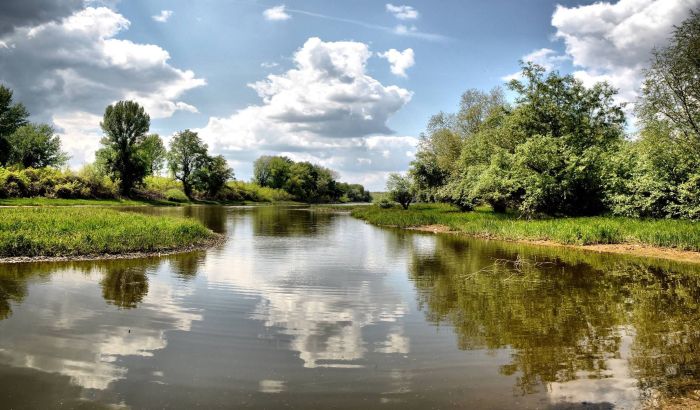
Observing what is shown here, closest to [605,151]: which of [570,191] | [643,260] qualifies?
[570,191]

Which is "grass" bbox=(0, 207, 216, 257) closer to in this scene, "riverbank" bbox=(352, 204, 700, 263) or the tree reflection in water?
the tree reflection in water

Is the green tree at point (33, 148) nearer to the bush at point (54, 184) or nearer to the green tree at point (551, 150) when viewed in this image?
the bush at point (54, 184)

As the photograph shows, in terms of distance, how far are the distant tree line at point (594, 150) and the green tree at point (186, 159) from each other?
232 feet

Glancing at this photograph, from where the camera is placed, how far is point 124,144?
275ft

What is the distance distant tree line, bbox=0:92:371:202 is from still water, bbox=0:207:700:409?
55038mm

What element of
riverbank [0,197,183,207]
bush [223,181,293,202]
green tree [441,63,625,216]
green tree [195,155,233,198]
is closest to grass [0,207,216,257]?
green tree [441,63,625,216]

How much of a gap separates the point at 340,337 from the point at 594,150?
3478 centimetres

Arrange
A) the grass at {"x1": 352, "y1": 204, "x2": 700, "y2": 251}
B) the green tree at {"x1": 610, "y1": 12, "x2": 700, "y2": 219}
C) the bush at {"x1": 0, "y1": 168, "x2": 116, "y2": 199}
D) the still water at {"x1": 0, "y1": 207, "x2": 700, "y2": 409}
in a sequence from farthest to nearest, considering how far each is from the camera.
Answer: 1. the bush at {"x1": 0, "y1": 168, "x2": 116, "y2": 199}
2. the green tree at {"x1": 610, "y1": 12, "x2": 700, "y2": 219}
3. the grass at {"x1": 352, "y1": 204, "x2": 700, "y2": 251}
4. the still water at {"x1": 0, "y1": 207, "x2": 700, "y2": 409}

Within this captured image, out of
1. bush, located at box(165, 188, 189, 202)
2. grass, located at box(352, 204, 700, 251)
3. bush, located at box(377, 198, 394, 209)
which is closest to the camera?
grass, located at box(352, 204, 700, 251)

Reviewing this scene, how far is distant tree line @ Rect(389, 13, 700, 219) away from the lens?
3011 centimetres

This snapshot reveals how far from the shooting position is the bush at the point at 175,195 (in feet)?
308

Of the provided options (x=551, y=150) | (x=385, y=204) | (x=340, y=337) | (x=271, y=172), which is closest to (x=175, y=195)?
(x=385, y=204)

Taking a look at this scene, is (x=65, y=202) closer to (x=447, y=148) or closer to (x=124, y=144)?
(x=124, y=144)

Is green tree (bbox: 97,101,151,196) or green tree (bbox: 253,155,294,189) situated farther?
green tree (bbox: 253,155,294,189)
